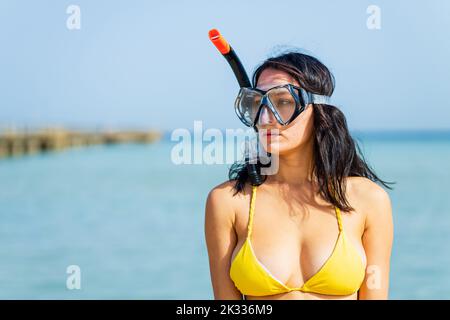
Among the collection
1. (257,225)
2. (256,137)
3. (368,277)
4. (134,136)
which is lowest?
(134,136)

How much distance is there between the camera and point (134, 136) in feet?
248

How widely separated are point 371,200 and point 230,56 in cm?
84

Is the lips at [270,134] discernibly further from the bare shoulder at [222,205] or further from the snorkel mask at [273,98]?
the bare shoulder at [222,205]

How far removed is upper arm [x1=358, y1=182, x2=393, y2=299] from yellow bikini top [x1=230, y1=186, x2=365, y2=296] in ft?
0.27

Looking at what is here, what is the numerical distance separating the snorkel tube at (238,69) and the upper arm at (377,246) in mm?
490

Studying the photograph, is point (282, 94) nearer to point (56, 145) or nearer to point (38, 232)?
point (38, 232)

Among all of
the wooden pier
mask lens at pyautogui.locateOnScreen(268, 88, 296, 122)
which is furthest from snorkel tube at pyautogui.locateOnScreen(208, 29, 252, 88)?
the wooden pier

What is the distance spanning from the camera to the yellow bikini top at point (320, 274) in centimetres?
284

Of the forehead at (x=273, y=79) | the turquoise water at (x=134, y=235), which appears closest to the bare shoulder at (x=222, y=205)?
the forehead at (x=273, y=79)

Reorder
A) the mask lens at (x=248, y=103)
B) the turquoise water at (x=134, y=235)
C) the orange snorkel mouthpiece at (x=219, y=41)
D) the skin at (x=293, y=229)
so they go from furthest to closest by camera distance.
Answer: the turquoise water at (x=134, y=235) < the mask lens at (x=248, y=103) < the skin at (x=293, y=229) < the orange snorkel mouthpiece at (x=219, y=41)

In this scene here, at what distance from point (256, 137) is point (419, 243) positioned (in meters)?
15.7

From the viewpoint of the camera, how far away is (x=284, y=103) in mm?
2951

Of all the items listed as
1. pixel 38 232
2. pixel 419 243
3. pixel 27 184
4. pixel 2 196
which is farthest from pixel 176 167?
pixel 419 243

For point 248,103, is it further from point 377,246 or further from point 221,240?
point 377,246
